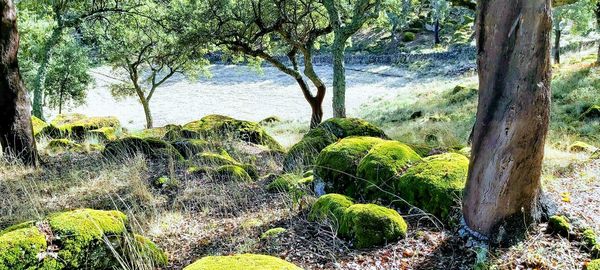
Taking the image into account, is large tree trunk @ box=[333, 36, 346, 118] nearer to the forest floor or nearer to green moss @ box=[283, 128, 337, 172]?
the forest floor

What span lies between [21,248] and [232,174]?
4017 mm

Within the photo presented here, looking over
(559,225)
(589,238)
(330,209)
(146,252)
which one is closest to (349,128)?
(330,209)

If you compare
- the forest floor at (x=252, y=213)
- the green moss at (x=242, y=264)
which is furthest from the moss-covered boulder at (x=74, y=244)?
the green moss at (x=242, y=264)

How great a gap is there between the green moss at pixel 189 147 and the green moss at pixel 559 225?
6.70 meters

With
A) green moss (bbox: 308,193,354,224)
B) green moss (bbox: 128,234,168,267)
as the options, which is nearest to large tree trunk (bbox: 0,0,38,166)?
green moss (bbox: 128,234,168,267)

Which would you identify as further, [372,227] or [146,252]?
[372,227]

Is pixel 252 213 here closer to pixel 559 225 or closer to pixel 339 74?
pixel 559 225

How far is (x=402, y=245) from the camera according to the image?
391 cm

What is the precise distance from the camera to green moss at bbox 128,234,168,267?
3.66 m

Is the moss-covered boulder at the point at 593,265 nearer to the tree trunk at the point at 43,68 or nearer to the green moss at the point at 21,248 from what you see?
the green moss at the point at 21,248

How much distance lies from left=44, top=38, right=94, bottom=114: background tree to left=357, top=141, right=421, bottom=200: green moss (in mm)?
26403

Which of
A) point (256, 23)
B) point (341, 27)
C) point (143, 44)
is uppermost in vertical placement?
point (256, 23)

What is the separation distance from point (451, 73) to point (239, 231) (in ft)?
113

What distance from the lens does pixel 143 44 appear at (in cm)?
2359
